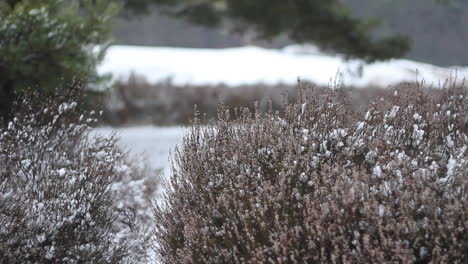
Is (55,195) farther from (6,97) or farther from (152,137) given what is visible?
(152,137)

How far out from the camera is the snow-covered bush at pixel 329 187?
128 inches

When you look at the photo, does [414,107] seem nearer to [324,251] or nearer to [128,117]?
[324,251]

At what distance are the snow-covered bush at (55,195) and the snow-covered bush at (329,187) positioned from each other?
0.53 m

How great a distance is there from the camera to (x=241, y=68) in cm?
2447

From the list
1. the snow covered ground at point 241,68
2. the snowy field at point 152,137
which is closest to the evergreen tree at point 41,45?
the snowy field at point 152,137

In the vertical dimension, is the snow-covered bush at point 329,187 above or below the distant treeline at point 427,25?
below

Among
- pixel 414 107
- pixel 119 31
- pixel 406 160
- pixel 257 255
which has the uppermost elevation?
pixel 119 31

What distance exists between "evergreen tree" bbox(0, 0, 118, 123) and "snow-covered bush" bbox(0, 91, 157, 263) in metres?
0.83

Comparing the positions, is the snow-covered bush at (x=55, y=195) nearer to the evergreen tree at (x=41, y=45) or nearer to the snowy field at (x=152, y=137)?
the evergreen tree at (x=41, y=45)

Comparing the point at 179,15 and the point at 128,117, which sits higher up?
the point at 179,15

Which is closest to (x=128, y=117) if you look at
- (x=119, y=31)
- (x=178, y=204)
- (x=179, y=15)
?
(x=179, y=15)

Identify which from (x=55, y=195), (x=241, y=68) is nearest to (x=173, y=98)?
(x=241, y=68)

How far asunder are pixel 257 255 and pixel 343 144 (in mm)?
982

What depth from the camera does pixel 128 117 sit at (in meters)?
18.8
